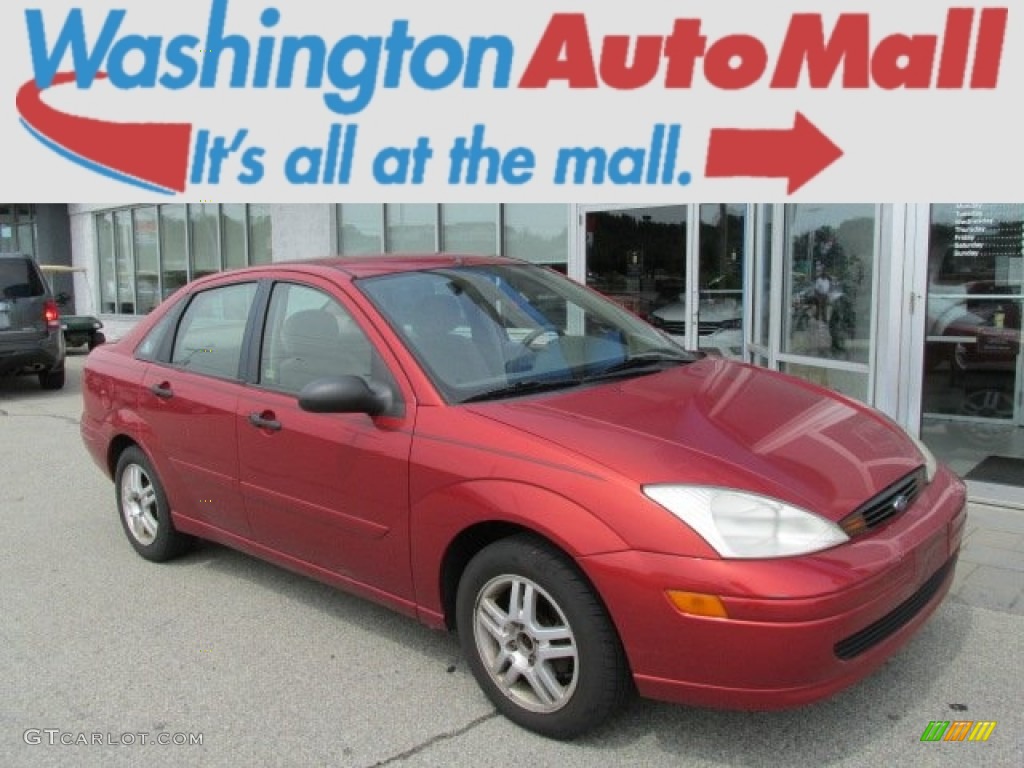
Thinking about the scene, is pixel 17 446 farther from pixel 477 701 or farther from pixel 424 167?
pixel 477 701

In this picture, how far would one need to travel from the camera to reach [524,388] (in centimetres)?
318

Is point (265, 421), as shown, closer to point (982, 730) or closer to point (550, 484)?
point (550, 484)

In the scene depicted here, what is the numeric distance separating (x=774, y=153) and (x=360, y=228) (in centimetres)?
684

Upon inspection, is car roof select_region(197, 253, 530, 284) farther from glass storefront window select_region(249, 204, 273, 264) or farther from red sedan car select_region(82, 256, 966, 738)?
glass storefront window select_region(249, 204, 273, 264)

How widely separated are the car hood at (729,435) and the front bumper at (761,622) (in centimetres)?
21

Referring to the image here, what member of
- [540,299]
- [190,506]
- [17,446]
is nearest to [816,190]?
[540,299]

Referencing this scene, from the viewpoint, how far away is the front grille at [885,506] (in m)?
2.56

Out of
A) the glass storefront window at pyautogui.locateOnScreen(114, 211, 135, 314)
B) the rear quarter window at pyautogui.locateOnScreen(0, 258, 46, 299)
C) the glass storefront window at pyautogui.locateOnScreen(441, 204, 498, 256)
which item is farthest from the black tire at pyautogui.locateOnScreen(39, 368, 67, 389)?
the glass storefront window at pyautogui.locateOnScreen(114, 211, 135, 314)

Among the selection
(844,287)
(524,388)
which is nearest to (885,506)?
(524,388)

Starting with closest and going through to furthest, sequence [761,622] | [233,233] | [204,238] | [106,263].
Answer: [761,622] → [233,233] → [204,238] → [106,263]

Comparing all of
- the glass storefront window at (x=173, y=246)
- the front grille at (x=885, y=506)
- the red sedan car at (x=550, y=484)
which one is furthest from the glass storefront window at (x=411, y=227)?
the front grille at (x=885, y=506)

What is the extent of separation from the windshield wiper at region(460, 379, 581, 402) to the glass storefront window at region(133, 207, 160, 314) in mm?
16703

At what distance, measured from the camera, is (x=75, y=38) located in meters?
9.61

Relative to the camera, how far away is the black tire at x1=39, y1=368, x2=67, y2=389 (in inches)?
470
